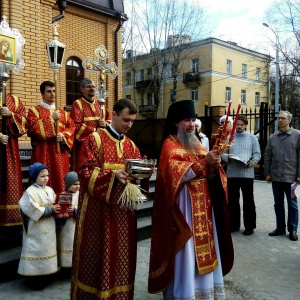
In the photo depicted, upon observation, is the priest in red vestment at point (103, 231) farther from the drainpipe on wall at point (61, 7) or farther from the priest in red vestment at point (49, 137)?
the drainpipe on wall at point (61, 7)

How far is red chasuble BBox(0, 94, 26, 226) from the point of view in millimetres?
4887

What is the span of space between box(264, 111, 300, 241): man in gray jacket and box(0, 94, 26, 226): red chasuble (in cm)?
423

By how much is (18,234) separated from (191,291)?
2.72 m

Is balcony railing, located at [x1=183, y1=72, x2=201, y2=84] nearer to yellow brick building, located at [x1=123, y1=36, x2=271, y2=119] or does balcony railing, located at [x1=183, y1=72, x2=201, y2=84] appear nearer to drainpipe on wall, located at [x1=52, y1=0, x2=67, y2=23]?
yellow brick building, located at [x1=123, y1=36, x2=271, y2=119]

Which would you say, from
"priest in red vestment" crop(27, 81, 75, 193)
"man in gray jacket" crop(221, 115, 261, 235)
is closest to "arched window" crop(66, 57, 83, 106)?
"priest in red vestment" crop(27, 81, 75, 193)

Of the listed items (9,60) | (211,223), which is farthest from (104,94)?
(211,223)

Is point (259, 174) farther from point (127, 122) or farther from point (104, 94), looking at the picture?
point (127, 122)

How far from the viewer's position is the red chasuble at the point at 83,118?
236 inches

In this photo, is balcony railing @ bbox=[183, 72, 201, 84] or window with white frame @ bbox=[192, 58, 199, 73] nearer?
balcony railing @ bbox=[183, 72, 201, 84]

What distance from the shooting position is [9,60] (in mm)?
5012

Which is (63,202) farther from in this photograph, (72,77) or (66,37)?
(66,37)

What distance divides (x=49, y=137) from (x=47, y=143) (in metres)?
0.11

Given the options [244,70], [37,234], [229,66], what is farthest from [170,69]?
[37,234]

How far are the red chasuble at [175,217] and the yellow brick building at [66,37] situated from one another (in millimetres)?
5775
